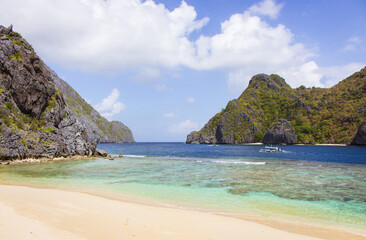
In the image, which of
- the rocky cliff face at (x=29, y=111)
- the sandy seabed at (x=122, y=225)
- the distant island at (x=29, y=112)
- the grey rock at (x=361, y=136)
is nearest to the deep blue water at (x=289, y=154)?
the rocky cliff face at (x=29, y=111)

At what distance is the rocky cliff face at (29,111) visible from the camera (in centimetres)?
4784

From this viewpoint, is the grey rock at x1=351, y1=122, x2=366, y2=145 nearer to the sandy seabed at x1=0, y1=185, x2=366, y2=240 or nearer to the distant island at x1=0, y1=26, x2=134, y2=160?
the distant island at x1=0, y1=26, x2=134, y2=160

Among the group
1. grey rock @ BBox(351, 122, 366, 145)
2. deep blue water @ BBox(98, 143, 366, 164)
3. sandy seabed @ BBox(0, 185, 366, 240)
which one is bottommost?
deep blue water @ BBox(98, 143, 366, 164)

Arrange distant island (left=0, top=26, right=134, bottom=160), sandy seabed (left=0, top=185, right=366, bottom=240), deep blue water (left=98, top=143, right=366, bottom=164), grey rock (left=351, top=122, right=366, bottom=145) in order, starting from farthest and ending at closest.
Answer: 1. grey rock (left=351, top=122, right=366, bottom=145)
2. deep blue water (left=98, top=143, right=366, bottom=164)
3. distant island (left=0, top=26, right=134, bottom=160)
4. sandy seabed (left=0, top=185, right=366, bottom=240)

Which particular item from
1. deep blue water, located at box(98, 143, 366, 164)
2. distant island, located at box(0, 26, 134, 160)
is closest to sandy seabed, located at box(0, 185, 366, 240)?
distant island, located at box(0, 26, 134, 160)

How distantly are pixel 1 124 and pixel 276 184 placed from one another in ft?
174

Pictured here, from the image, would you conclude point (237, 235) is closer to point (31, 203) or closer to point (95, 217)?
point (95, 217)

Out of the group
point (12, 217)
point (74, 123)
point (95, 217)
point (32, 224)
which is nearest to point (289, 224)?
point (95, 217)

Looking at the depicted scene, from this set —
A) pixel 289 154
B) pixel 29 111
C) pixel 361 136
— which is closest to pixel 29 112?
pixel 29 111

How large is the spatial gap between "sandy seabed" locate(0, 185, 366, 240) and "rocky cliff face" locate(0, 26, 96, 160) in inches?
1675

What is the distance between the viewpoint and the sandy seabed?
9008mm

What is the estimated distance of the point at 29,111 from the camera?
5534 cm

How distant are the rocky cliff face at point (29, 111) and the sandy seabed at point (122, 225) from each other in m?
42.6

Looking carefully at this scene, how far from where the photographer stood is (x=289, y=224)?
13086mm
